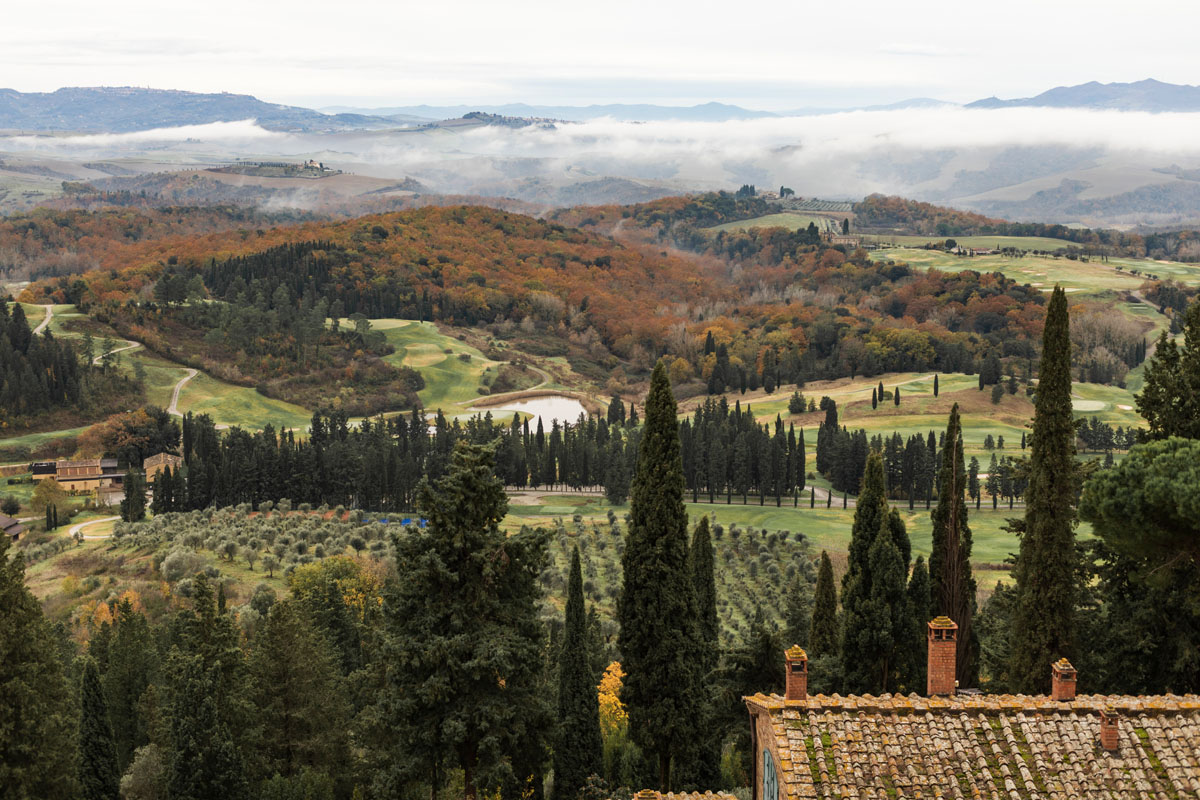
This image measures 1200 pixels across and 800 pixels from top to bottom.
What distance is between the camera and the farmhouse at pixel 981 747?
599 inches

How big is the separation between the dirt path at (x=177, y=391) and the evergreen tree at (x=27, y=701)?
109m

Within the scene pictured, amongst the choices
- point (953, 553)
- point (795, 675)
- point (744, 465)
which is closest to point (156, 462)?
point (744, 465)

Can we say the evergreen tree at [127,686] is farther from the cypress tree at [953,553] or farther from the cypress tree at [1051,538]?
the cypress tree at [1051,538]

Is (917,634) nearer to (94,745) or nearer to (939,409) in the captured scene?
(94,745)

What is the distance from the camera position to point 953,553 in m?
32.3

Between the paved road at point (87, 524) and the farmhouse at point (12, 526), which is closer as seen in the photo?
the paved road at point (87, 524)

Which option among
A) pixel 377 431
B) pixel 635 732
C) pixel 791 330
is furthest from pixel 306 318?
pixel 635 732

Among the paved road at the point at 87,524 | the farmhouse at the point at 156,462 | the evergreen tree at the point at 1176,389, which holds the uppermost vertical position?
the evergreen tree at the point at 1176,389

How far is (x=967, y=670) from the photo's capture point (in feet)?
102

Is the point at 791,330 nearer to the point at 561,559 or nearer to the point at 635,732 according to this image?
the point at 561,559

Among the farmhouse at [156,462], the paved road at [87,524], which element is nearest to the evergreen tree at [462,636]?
the paved road at [87,524]

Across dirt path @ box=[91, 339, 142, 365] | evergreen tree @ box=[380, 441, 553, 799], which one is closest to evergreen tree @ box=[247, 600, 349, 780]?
evergreen tree @ box=[380, 441, 553, 799]

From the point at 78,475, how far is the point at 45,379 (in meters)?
27.1

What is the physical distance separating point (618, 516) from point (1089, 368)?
101m
